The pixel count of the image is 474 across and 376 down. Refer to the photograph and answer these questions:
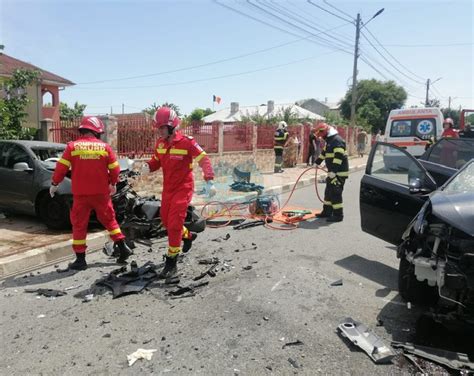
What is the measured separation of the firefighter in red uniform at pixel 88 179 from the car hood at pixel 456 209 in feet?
11.7

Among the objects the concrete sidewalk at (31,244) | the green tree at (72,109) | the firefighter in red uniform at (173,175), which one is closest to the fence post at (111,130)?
the concrete sidewalk at (31,244)

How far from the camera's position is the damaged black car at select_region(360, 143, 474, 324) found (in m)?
2.96

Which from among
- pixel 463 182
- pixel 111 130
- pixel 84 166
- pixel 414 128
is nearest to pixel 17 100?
pixel 111 130

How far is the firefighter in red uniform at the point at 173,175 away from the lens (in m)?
4.68

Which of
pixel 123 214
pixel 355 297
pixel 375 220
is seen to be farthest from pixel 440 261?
pixel 123 214

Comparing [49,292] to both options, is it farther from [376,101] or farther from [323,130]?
[376,101]

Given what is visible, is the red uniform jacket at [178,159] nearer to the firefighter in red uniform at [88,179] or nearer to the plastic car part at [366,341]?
the firefighter in red uniform at [88,179]

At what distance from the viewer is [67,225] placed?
262 inches

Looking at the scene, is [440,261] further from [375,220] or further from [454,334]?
[375,220]

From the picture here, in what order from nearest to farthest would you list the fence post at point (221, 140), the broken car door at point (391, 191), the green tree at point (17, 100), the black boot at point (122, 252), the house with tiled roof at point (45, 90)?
the broken car door at point (391, 191) < the black boot at point (122, 252) < the green tree at point (17, 100) < the fence post at point (221, 140) < the house with tiled roof at point (45, 90)

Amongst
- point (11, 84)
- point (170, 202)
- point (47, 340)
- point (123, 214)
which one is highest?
point (11, 84)

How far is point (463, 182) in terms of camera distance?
12.9 feet

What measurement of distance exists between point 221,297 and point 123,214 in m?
2.85

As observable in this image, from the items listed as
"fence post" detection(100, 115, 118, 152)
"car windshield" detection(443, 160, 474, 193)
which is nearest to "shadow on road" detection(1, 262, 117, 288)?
"car windshield" detection(443, 160, 474, 193)
